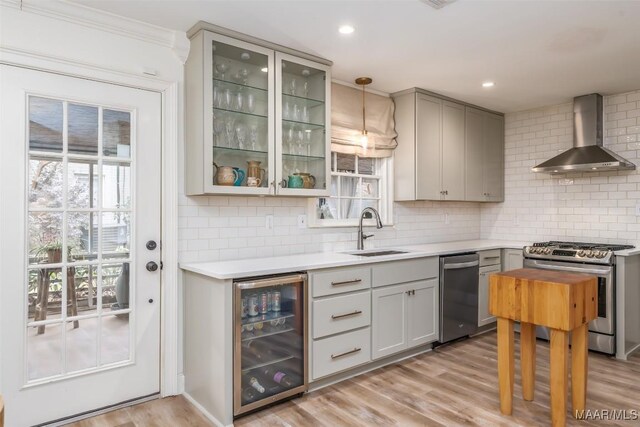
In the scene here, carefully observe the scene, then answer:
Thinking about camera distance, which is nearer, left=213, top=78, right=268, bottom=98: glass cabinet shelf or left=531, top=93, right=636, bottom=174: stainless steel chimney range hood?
left=213, top=78, right=268, bottom=98: glass cabinet shelf

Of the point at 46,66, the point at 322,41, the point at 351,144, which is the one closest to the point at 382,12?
the point at 322,41

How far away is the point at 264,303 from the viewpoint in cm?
274

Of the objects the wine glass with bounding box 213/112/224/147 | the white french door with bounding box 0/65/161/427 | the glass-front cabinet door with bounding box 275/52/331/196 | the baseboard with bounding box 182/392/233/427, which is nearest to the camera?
the white french door with bounding box 0/65/161/427

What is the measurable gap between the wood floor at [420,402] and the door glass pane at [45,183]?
1.33m

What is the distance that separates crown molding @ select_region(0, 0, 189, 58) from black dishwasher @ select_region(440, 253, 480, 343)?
281 cm

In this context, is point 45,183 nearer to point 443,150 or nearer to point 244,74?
point 244,74

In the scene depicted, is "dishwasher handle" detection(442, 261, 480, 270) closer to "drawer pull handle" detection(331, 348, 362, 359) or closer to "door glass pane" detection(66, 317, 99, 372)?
"drawer pull handle" detection(331, 348, 362, 359)

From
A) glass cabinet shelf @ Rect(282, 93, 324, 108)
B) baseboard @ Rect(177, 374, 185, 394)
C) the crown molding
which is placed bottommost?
baseboard @ Rect(177, 374, 185, 394)

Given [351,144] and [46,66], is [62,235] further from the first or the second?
[351,144]

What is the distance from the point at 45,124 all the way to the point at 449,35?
8.66 feet

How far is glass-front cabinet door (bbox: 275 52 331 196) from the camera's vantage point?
3117mm

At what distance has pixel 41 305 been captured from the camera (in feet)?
7.97

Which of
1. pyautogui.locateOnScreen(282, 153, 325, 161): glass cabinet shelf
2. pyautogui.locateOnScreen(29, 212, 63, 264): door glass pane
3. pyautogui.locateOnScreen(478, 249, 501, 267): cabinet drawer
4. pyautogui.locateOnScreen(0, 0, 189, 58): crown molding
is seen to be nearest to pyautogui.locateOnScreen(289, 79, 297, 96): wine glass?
pyautogui.locateOnScreen(282, 153, 325, 161): glass cabinet shelf

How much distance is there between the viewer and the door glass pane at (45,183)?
A: 94.7 inches
